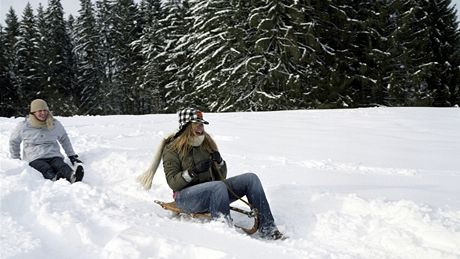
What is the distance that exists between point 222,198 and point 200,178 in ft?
1.62

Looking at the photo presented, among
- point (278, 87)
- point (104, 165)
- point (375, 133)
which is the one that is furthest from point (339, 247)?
point (278, 87)

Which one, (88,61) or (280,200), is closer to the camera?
(280,200)

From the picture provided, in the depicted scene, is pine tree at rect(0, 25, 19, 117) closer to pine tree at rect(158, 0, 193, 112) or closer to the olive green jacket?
pine tree at rect(158, 0, 193, 112)

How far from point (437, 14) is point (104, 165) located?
82.7 feet

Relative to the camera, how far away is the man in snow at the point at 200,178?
15.4 feet

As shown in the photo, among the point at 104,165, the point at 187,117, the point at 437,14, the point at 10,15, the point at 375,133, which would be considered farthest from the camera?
the point at 10,15

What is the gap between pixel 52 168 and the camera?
6.66 m

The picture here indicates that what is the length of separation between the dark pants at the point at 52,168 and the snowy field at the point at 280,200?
12.8 inches

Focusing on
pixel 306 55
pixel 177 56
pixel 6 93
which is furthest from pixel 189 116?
pixel 6 93

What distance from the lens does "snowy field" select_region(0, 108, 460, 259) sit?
12.4 ft

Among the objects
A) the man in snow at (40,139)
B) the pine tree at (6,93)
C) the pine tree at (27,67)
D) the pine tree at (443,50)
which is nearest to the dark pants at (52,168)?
the man in snow at (40,139)

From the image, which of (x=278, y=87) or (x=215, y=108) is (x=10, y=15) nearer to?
(x=215, y=108)

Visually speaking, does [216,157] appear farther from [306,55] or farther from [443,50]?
[443,50]

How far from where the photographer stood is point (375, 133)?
9.51 metres
